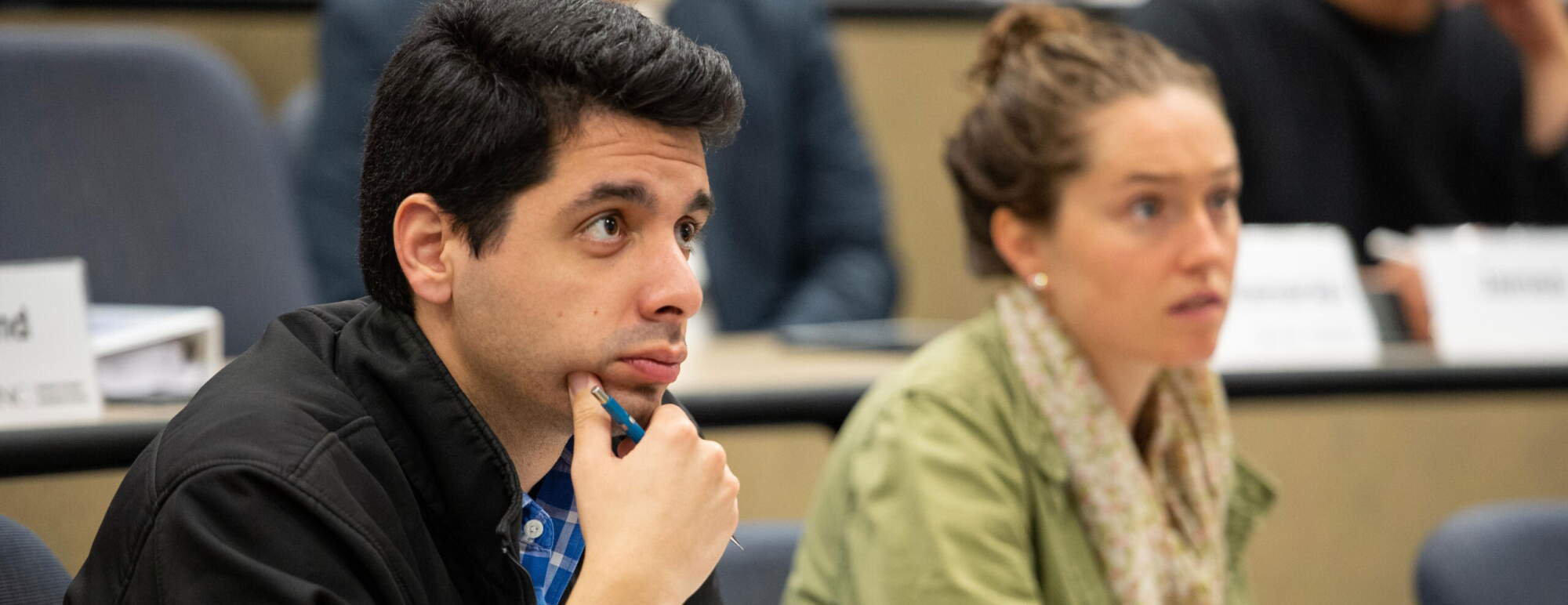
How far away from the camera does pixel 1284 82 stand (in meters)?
2.56

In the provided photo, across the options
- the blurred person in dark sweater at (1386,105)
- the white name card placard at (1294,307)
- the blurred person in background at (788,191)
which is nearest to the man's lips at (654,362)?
the white name card placard at (1294,307)

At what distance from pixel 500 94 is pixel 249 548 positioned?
0.83ft

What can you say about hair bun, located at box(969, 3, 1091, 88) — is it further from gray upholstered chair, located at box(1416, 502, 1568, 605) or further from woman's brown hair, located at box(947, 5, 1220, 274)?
gray upholstered chair, located at box(1416, 502, 1568, 605)

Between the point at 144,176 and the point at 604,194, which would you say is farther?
the point at 144,176

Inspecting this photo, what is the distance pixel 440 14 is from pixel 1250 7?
6.85 feet

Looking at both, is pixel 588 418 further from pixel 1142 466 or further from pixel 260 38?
pixel 260 38

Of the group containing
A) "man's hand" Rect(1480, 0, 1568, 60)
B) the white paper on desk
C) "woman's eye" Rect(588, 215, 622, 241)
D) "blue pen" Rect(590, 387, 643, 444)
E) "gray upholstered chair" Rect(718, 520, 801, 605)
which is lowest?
"gray upholstered chair" Rect(718, 520, 801, 605)

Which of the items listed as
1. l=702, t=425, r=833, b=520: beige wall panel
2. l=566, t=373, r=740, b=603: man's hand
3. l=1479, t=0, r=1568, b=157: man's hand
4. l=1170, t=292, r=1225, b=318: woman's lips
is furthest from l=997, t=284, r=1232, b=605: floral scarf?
l=1479, t=0, r=1568, b=157: man's hand

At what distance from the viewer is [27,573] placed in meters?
0.88

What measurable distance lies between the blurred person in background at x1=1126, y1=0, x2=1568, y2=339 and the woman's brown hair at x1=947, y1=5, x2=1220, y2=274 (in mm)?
1027

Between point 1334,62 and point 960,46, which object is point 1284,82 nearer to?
point 1334,62

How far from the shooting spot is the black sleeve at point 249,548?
27.0 inches

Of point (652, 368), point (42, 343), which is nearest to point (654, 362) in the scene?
point (652, 368)

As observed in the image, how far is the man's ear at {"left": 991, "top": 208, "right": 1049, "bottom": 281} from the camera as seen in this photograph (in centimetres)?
152
